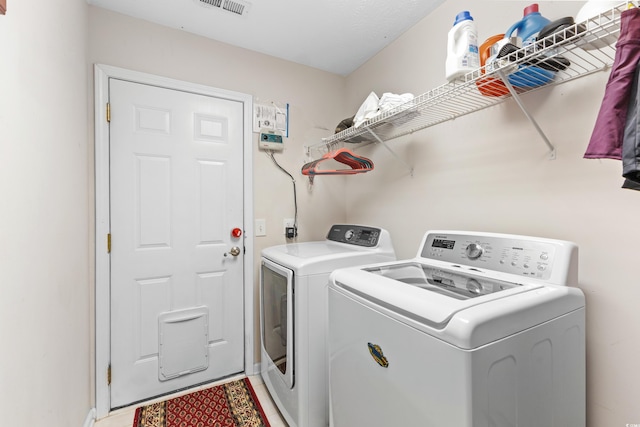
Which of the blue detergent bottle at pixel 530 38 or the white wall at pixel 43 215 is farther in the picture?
the blue detergent bottle at pixel 530 38

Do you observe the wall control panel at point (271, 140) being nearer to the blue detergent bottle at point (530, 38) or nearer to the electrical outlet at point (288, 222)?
the electrical outlet at point (288, 222)

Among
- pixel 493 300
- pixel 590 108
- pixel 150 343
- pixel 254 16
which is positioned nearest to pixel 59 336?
pixel 150 343

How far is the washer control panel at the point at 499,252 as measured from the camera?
3.27 feet

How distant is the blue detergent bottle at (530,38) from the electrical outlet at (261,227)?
68.2 inches

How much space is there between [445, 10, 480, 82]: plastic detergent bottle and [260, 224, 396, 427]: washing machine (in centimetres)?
100

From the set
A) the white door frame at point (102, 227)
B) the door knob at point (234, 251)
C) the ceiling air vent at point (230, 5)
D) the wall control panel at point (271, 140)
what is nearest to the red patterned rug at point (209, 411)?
the white door frame at point (102, 227)

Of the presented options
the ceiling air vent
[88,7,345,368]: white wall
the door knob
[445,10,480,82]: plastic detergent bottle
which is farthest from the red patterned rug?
the ceiling air vent

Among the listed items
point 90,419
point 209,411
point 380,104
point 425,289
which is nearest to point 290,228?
point 380,104

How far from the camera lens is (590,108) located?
1050mm

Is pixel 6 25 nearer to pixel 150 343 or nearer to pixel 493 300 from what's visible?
pixel 493 300

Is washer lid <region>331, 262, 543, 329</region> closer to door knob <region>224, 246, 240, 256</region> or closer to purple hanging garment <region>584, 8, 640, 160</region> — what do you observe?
purple hanging garment <region>584, 8, 640, 160</region>

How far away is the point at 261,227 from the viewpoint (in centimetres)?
216

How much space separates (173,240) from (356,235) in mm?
1275

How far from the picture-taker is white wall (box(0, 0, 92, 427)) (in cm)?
81
